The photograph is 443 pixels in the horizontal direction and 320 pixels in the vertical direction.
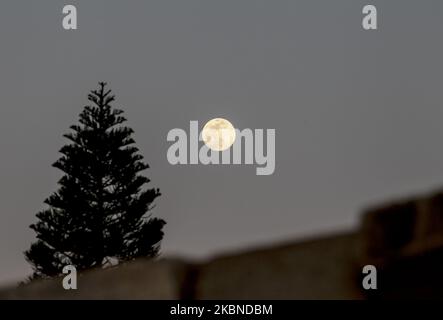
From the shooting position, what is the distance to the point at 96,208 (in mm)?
22406

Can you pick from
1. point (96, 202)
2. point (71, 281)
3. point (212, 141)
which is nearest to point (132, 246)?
point (96, 202)

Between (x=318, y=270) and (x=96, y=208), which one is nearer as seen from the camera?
(x=318, y=270)

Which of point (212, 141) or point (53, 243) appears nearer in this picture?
point (53, 243)

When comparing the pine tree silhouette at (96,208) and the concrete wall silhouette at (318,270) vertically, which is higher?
the pine tree silhouette at (96,208)

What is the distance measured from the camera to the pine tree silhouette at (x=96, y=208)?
21.9m

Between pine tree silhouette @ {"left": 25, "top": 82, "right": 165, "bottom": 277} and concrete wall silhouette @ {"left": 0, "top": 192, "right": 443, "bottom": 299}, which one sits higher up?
pine tree silhouette @ {"left": 25, "top": 82, "right": 165, "bottom": 277}

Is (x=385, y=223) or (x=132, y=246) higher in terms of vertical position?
(x=132, y=246)

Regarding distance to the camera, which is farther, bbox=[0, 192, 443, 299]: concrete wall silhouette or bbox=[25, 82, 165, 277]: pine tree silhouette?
bbox=[25, 82, 165, 277]: pine tree silhouette

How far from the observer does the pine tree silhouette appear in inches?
864

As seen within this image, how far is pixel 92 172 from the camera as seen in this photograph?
2236cm
